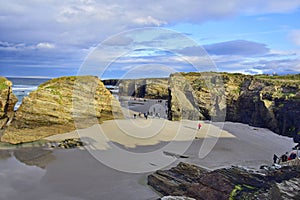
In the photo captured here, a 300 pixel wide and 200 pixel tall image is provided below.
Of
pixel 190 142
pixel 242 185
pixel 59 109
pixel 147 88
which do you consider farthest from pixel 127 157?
pixel 147 88

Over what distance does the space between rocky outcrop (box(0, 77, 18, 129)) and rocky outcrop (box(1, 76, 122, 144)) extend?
467 cm

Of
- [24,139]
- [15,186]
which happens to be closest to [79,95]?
[24,139]

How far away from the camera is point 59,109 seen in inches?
1062

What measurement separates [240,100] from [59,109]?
2611cm

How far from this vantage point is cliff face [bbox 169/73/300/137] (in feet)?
105

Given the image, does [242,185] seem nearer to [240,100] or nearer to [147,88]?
[240,100]

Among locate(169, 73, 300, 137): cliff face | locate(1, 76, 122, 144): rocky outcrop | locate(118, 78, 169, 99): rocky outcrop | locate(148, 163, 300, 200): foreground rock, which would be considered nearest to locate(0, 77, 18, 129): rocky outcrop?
locate(1, 76, 122, 144): rocky outcrop

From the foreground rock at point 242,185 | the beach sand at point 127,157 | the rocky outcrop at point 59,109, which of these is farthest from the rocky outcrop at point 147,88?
the foreground rock at point 242,185

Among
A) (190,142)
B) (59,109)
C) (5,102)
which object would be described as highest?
(5,102)

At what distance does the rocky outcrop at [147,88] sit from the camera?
78.7 meters

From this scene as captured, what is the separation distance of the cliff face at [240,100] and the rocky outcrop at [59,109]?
11.5 metres

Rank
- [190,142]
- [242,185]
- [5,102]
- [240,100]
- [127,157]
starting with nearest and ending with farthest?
[242,185], [127,157], [190,142], [5,102], [240,100]

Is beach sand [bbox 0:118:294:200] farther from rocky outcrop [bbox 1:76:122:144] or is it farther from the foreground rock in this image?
the foreground rock

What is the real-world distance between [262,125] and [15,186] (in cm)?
2996
